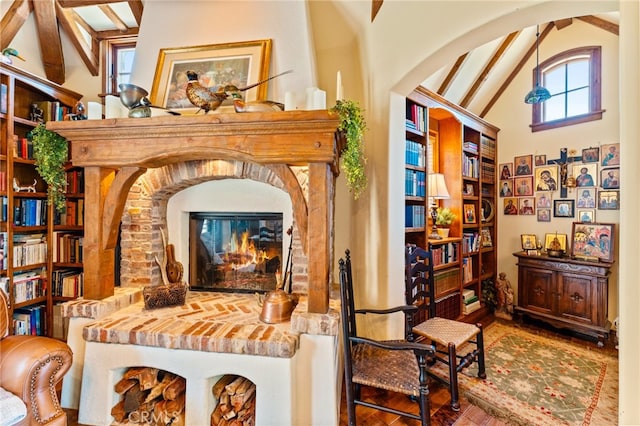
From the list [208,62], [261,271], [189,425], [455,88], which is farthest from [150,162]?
[455,88]

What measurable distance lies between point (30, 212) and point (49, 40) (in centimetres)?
174

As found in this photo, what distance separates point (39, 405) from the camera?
5.00 ft

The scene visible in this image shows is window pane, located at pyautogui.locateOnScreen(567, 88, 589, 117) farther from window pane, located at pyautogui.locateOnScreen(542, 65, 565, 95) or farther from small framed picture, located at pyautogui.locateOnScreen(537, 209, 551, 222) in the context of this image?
small framed picture, located at pyautogui.locateOnScreen(537, 209, 551, 222)

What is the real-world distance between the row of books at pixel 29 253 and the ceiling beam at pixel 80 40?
1.88m

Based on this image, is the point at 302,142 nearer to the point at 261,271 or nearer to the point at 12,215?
the point at 261,271

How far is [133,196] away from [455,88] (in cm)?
345

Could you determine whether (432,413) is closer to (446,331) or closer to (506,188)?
(446,331)

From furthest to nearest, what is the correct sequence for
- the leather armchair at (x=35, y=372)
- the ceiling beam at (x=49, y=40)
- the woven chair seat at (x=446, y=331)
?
the ceiling beam at (x=49, y=40)
the woven chair seat at (x=446, y=331)
the leather armchair at (x=35, y=372)

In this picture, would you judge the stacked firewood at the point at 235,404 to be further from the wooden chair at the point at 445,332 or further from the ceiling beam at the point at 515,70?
the ceiling beam at the point at 515,70

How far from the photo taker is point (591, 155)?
330 centimetres

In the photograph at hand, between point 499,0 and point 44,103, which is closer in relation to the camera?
point 499,0

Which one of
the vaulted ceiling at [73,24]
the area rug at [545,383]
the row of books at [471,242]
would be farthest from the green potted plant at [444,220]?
the vaulted ceiling at [73,24]

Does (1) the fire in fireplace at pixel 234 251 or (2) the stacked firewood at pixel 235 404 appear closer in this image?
(2) the stacked firewood at pixel 235 404

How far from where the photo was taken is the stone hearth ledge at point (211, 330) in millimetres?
1827
